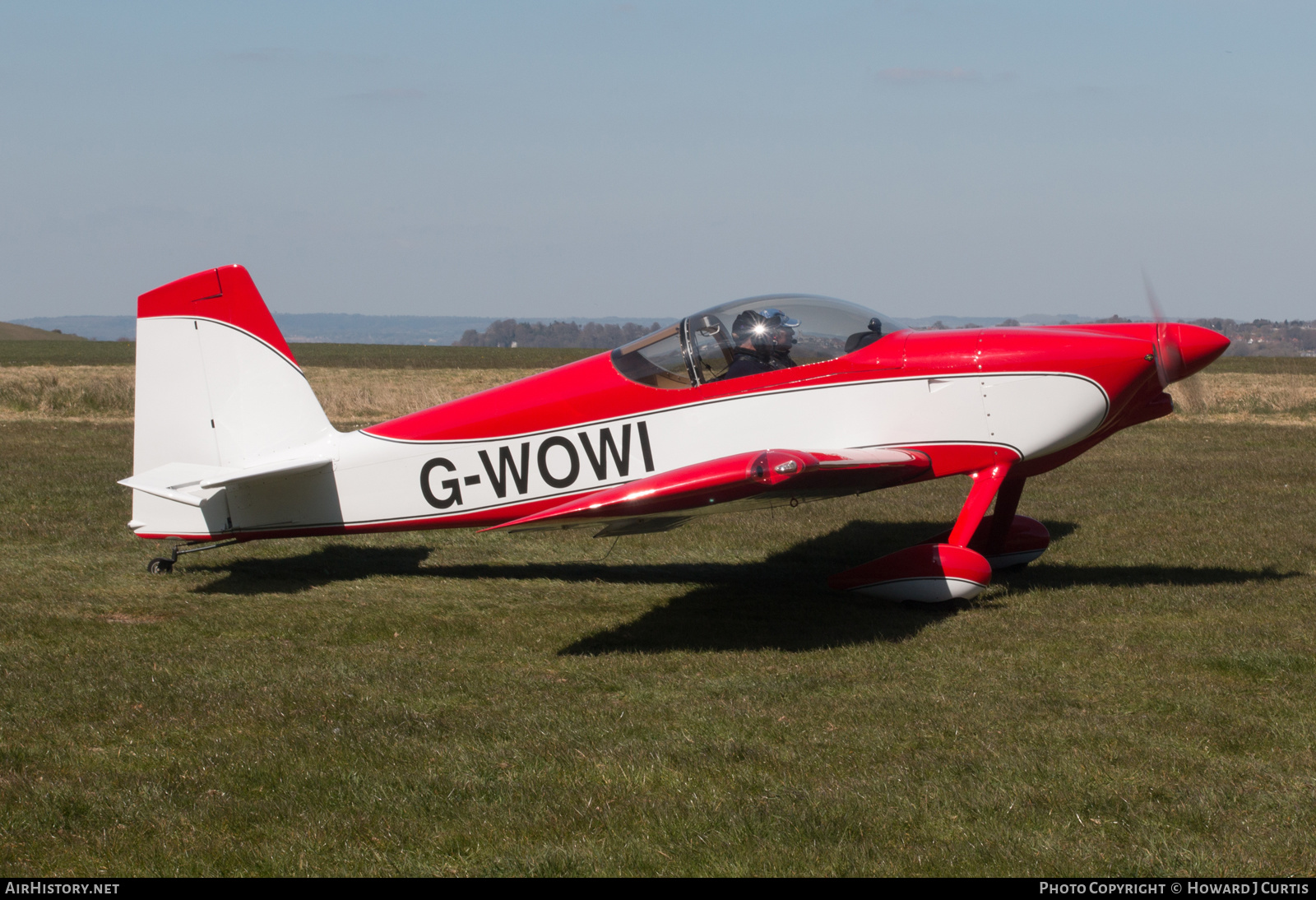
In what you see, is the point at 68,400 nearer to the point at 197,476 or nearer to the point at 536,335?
the point at 197,476

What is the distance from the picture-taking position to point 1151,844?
12.4ft

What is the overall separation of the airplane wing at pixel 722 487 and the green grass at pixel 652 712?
0.90 meters

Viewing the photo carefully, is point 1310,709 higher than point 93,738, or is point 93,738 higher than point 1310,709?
point 93,738

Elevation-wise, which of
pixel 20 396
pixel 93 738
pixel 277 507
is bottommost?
pixel 93 738

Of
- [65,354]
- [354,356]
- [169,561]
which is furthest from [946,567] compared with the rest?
[65,354]

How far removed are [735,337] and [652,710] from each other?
3300mm

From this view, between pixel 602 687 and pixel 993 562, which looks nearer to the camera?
pixel 602 687

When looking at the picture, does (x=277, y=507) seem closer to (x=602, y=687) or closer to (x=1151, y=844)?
(x=602, y=687)

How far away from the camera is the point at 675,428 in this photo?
7887mm

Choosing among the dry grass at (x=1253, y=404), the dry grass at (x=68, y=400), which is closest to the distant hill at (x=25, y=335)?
the dry grass at (x=68, y=400)

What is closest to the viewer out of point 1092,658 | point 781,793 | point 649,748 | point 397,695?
point 781,793

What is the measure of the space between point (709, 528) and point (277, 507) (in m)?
4.46

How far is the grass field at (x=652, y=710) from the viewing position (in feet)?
12.8
